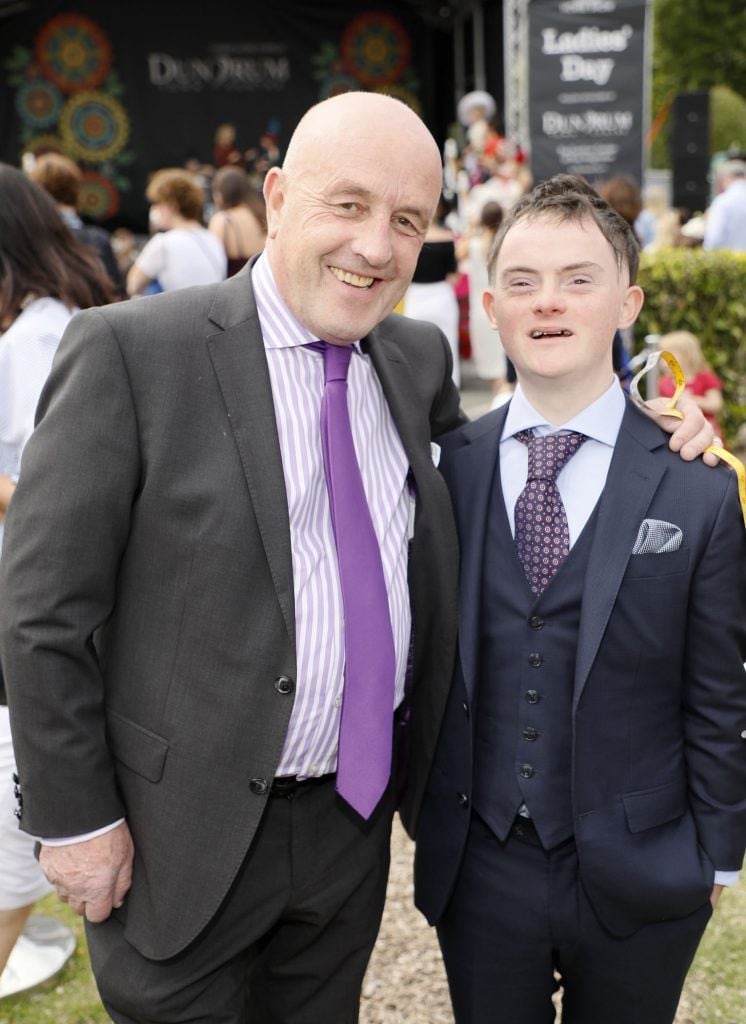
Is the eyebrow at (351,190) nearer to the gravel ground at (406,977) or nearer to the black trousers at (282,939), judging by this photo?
the black trousers at (282,939)

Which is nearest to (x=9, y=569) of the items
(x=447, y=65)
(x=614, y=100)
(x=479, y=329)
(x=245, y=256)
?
(x=245, y=256)

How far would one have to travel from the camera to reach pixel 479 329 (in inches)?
344

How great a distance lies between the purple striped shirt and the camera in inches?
71.9

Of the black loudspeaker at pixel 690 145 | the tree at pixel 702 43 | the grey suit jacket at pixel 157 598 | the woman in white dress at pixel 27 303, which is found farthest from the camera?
the tree at pixel 702 43

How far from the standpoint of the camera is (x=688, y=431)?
6.41 feet

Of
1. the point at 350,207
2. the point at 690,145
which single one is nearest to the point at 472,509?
the point at 350,207

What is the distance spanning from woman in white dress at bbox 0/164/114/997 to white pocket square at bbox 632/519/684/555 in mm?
1472

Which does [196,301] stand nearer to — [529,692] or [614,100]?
[529,692]

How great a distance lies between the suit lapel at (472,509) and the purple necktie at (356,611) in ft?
0.51

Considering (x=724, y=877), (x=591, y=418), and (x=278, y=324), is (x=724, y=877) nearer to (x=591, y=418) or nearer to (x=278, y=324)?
(x=591, y=418)

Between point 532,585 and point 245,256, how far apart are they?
210 inches

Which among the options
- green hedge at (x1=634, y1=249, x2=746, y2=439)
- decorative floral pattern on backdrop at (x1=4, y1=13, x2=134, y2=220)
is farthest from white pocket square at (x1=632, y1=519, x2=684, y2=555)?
decorative floral pattern on backdrop at (x1=4, y1=13, x2=134, y2=220)

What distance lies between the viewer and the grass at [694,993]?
9.23ft

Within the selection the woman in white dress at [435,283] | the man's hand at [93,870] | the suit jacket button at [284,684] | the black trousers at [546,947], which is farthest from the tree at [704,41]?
the man's hand at [93,870]
